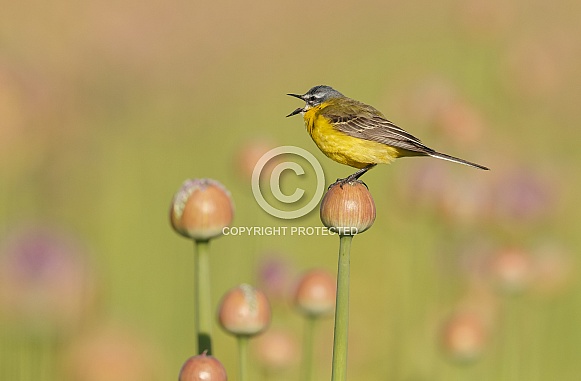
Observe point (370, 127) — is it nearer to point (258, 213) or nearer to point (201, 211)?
point (258, 213)

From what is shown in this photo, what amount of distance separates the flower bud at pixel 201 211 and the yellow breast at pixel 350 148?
1253 millimetres

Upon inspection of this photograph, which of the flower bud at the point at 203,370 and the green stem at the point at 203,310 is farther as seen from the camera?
the green stem at the point at 203,310

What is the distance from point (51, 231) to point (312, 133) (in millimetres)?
1239

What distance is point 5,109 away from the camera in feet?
13.5

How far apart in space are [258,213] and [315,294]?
1072mm

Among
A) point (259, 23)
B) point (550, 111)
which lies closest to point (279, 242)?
point (550, 111)

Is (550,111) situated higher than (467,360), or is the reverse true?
(550,111)

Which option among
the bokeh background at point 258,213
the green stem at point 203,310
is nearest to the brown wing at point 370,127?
the bokeh background at point 258,213

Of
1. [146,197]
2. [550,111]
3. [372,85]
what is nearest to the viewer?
[146,197]

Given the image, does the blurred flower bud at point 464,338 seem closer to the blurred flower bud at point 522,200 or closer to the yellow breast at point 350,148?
the yellow breast at point 350,148

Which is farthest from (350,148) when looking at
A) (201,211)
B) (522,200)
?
(201,211)

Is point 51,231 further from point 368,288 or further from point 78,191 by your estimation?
point 368,288

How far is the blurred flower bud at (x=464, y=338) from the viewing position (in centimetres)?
369

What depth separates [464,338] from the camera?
3693 mm
